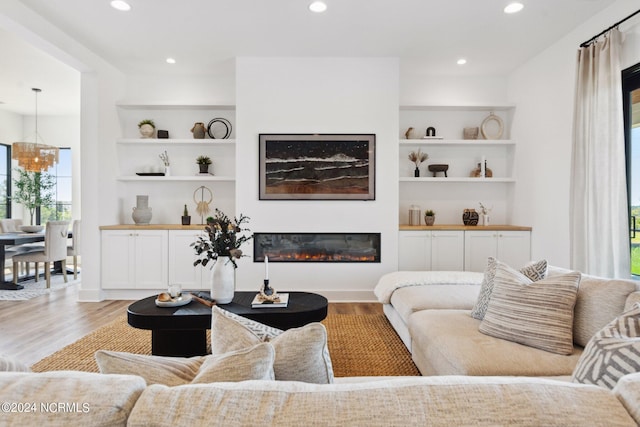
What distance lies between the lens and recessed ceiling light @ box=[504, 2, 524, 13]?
3.22m

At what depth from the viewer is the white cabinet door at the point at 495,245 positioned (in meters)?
4.53

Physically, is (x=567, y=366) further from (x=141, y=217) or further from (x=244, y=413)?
(x=141, y=217)

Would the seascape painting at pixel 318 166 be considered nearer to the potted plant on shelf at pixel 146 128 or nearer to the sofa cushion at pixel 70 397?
the potted plant on shelf at pixel 146 128

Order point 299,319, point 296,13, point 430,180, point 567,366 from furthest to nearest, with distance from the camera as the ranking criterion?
point 430,180, point 296,13, point 299,319, point 567,366

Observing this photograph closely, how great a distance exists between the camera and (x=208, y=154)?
5125 mm

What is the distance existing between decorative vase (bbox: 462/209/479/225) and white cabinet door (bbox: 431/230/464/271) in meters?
0.37

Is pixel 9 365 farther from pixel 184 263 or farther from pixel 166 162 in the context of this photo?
pixel 166 162

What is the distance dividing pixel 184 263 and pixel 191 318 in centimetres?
229

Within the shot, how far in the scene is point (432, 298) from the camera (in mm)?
2768

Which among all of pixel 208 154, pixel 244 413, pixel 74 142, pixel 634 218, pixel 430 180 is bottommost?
pixel 244 413

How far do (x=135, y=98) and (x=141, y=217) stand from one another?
162 cm

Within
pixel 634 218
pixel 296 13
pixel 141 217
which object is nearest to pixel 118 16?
pixel 296 13

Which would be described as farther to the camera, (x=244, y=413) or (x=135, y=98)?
(x=135, y=98)

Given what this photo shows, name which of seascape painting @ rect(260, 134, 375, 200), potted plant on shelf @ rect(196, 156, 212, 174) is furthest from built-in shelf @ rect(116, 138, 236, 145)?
seascape painting @ rect(260, 134, 375, 200)
